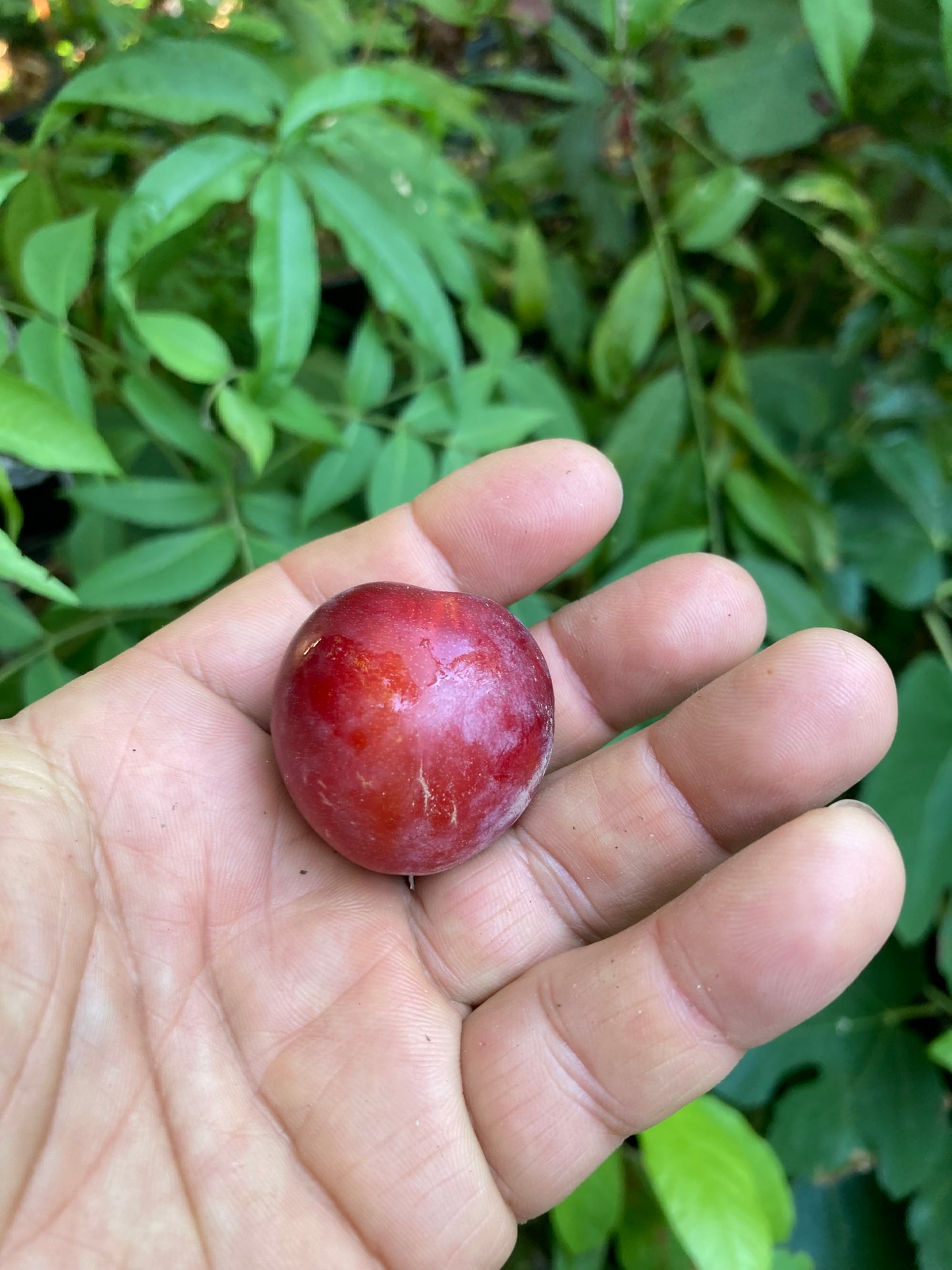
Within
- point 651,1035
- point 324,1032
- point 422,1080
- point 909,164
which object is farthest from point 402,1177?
point 909,164

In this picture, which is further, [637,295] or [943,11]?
[637,295]

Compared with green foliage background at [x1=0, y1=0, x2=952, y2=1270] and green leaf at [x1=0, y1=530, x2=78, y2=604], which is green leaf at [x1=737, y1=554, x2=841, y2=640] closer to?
green foliage background at [x1=0, y1=0, x2=952, y2=1270]

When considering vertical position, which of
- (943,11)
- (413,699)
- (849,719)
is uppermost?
(943,11)

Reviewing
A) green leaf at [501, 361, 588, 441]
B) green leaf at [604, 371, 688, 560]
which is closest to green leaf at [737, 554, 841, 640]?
green leaf at [604, 371, 688, 560]

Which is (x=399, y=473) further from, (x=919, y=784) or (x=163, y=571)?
(x=919, y=784)

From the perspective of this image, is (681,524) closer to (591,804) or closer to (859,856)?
(591,804)
